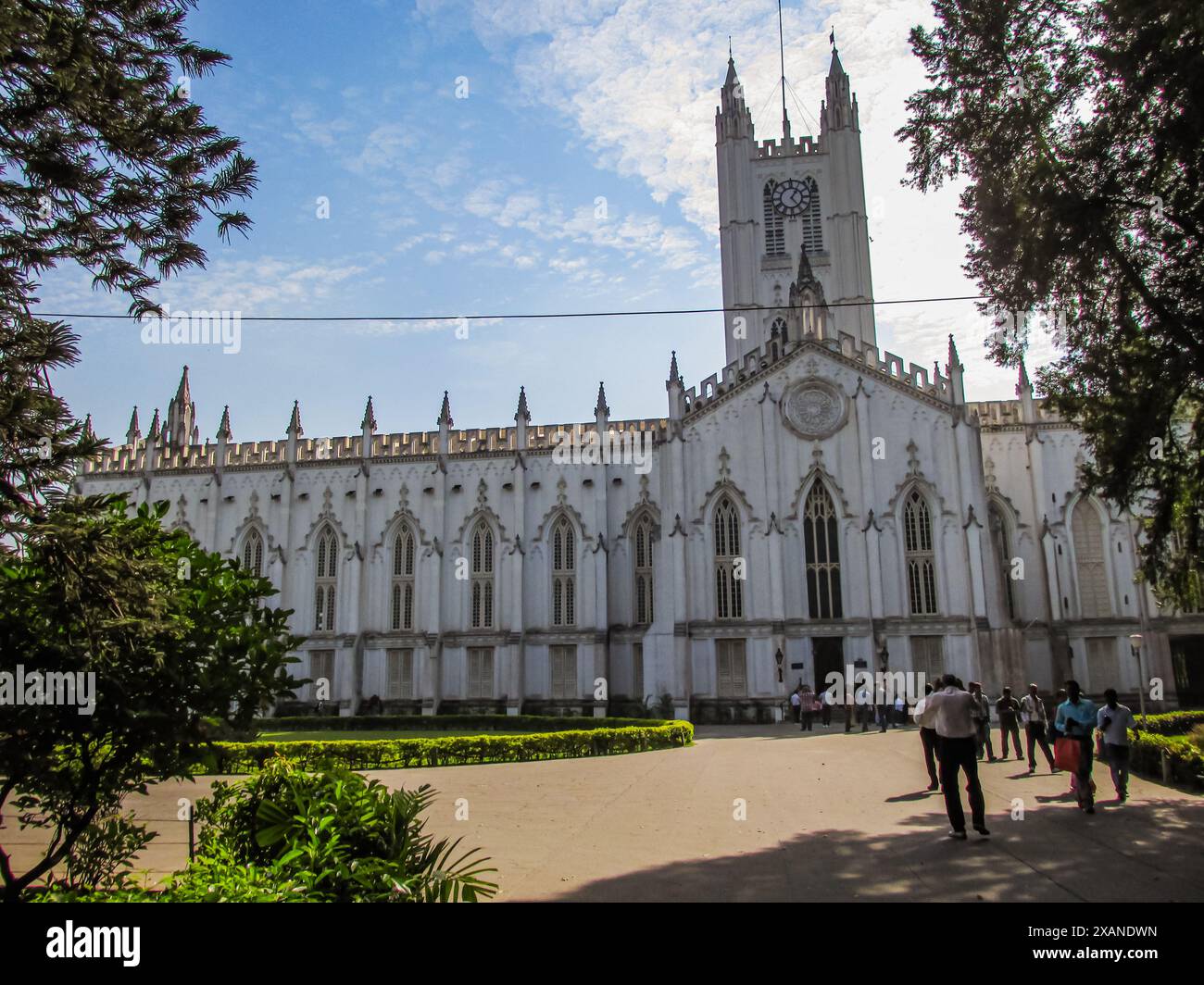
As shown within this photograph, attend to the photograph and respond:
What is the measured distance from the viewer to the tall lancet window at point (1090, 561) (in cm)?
3609

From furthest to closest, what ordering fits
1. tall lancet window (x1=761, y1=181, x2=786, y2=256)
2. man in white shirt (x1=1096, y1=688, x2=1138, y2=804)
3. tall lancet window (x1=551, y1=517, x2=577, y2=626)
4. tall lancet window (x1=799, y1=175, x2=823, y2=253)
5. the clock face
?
the clock face → tall lancet window (x1=761, y1=181, x2=786, y2=256) → tall lancet window (x1=799, y1=175, x2=823, y2=253) → tall lancet window (x1=551, y1=517, x2=577, y2=626) → man in white shirt (x1=1096, y1=688, x2=1138, y2=804)

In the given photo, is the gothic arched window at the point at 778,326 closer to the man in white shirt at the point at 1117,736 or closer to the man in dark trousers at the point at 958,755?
the man in white shirt at the point at 1117,736

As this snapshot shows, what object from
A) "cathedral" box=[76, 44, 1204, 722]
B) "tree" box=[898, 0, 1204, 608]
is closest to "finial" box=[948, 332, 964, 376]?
"cathedral" box=[76, 44, 1204, 722]

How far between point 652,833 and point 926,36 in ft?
47.1

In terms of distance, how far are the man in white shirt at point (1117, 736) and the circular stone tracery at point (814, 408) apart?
956 inches

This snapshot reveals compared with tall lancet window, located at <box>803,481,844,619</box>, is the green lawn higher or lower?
lower

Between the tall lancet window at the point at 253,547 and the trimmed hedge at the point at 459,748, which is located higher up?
the tall lancet window at the point at 253,547

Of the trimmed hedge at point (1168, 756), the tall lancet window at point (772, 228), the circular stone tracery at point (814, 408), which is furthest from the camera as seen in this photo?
the tall lancet window at point (772, 228)

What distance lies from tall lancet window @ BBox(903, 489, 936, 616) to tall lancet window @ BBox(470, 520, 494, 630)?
18569 millimetres

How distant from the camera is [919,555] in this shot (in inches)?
1398

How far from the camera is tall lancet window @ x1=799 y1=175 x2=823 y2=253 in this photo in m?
53.9

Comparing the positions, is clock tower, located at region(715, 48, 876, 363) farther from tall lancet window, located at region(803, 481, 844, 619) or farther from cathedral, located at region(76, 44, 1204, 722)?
tall lancet window, located at region(803, 481, 844, 619)

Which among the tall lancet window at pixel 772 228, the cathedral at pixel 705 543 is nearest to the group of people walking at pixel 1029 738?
the cathedral at pixel 705 543
